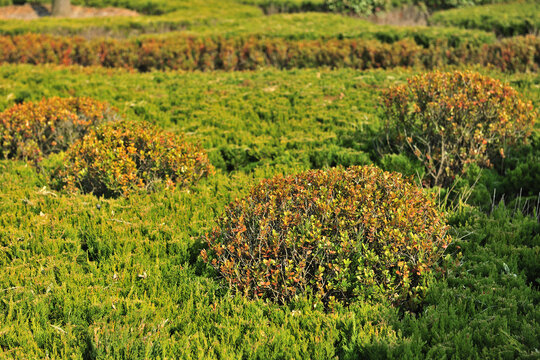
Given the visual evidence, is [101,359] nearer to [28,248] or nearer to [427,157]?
[28,248]

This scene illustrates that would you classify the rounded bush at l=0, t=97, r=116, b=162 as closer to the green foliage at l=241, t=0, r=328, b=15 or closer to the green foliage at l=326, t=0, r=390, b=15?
the green foliage at l=326, t=0, r=390, b=15

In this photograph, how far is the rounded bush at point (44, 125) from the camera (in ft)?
20.5

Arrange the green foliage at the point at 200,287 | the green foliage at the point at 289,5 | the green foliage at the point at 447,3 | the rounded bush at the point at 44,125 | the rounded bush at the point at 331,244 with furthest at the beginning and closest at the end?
the green foliage at the point at 447,3 → the green foliage at the point at 289,5 → the rounded bush at the point at 44,125 → the rounded bush at the point at 331,244 → the green foliage at the point at 200,287

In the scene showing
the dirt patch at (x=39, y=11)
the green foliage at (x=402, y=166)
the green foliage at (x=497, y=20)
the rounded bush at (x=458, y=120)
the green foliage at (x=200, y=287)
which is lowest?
the green foliage at (x=200, y=287)

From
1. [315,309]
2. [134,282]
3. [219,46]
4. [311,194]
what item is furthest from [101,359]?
[219,46]

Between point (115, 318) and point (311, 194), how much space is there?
1893 mm

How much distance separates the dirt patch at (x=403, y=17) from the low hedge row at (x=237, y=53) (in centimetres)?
859

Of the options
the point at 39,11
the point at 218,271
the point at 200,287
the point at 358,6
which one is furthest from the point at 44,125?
the point at 39,11

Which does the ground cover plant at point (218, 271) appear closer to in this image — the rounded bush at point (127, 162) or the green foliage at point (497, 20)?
the rounded bush at point (127, 162)

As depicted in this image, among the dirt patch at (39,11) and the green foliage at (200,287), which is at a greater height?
the dirt patch at (39,11)

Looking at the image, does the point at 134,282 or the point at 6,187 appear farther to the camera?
the point at 6,187

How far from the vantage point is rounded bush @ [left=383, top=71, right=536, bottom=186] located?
18.5 feet

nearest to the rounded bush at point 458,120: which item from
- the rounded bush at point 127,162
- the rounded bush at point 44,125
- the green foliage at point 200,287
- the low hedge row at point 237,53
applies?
the green foliage at point 200,287

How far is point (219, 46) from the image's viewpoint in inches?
488
